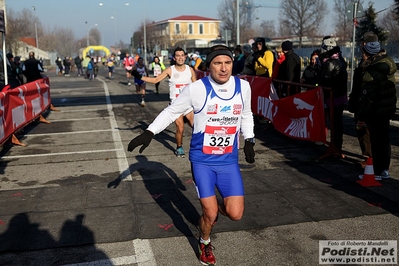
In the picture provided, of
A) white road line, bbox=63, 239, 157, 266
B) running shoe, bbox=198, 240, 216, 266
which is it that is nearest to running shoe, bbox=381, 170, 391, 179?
running shoe, bbox=198, 240, 216, 266

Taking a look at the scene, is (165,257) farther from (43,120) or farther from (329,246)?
(43,120)

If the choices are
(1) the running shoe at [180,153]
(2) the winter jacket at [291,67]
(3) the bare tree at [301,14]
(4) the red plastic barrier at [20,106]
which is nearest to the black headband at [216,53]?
(1) the running shoe at [180,153]

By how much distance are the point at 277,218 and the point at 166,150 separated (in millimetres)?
4353

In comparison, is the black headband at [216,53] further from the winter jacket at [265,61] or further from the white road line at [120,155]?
the winter jacket at [265,61]

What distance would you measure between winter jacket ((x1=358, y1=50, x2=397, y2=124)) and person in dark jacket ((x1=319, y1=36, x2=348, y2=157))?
131 centimetres

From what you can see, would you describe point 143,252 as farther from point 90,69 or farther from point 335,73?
point 90,69

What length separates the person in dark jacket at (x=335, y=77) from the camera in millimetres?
8266

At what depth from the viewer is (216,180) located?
4.38m

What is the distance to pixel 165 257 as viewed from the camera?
4.54 meters

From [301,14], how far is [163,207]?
5645cm

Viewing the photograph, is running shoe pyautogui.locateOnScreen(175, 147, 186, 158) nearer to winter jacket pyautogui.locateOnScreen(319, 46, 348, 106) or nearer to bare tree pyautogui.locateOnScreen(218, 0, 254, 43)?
winter jacket pyautogui.locateOnScreen(319, 46, 348, 106)

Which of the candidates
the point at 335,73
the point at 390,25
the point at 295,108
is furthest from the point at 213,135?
the point at 390,25

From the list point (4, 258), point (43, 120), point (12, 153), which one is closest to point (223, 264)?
point (4, 258)

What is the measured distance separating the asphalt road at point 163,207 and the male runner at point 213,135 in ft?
1.88
